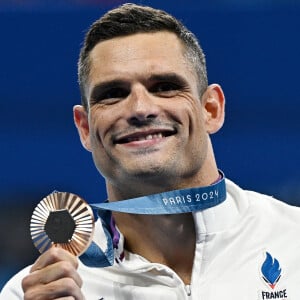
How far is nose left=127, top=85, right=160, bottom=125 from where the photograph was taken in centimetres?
216

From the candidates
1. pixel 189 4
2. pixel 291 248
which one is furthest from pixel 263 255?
pixel 189 4

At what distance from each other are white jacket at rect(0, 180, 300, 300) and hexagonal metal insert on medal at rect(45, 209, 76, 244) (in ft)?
1.21

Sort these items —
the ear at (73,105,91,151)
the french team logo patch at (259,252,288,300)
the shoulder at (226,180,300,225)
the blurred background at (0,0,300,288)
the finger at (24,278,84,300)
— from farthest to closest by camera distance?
the blurred background at (0,0,300,288), the ear at (73,105,91,151), the shoulder at (226,180,300,225), the french team logo patch at (259,252,288,300), the finger at (24,278,84,300)

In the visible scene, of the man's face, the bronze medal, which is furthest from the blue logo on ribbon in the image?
the bronze medal

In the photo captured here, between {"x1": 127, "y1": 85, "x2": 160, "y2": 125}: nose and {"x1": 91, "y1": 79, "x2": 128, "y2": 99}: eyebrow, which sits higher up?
{"x1": 91, "y1": 79, "x2": 128, "y2": 99}: eyebrow

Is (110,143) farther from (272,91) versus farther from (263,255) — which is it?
(272,91)

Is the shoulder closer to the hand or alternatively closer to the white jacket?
the white jacket

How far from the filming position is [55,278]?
183 centimetres

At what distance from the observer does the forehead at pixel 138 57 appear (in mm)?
2225

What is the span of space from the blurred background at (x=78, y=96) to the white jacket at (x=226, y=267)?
1297 mm

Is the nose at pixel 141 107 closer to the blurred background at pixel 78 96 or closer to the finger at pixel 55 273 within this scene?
the finger at pixel 55 273

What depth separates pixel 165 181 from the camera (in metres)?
2.23

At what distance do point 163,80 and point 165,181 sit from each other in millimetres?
250

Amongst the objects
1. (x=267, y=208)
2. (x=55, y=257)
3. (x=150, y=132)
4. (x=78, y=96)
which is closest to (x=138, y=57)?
(x=150, y=132)
